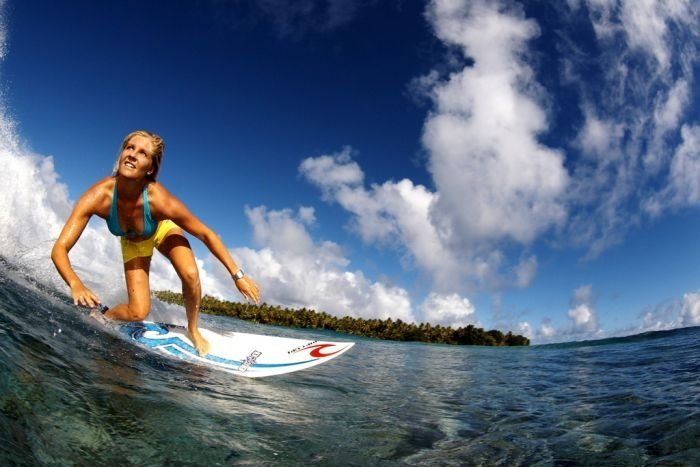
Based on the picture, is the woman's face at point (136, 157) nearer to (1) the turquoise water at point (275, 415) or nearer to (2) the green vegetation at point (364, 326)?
(1) the turquoise water at point (275, 415)

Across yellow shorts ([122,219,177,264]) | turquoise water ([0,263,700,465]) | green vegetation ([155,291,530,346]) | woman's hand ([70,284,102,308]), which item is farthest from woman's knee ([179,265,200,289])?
green vegetation ([155,291,530,346])

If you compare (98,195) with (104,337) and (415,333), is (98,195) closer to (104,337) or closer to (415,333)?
(104,337)

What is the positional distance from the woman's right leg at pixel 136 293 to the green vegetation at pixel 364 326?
33.1 metres

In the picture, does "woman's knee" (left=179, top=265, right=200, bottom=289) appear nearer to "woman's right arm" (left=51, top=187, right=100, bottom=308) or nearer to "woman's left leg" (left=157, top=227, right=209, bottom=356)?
"woman's left leg" (left=157, top=227, right=209, bottom=356)

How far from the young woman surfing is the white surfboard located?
23 cm

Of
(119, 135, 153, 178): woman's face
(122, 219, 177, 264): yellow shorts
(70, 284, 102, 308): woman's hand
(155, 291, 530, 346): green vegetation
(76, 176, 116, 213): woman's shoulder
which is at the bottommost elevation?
(155, 291, 530, 346): green vegetation

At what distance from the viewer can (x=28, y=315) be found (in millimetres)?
5488

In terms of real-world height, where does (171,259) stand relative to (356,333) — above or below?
above

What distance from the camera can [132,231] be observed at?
7.24m

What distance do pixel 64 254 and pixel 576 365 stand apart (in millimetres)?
11830

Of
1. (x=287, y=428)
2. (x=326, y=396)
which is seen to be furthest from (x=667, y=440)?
(x=326, y=396)

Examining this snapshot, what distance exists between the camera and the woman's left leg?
7.57 meters

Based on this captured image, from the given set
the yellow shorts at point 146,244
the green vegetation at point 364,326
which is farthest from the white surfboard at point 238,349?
the green vegetation at point 364,326

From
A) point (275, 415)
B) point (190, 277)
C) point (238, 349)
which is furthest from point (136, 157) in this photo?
point (275, 415)
